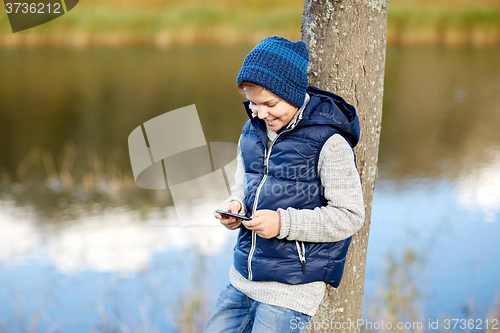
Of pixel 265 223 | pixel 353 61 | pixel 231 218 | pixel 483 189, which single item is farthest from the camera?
pixel 483 189

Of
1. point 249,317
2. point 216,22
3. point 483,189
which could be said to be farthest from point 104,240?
point 216,22

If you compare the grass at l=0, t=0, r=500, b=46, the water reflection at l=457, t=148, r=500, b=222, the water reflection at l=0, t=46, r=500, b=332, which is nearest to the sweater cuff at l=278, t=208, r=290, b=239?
the water reflection at l=0, t=46, r=500, b=332

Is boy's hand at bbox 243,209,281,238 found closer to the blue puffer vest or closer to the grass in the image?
the blue puffer vest

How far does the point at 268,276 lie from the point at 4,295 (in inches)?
127

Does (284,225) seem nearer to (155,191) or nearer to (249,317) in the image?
(249,317)

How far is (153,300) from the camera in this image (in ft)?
11.2

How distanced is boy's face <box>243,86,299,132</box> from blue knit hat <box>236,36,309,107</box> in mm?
27

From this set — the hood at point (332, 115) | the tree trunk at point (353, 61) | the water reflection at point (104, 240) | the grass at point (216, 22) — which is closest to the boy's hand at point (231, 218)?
the hood at point (332, 115)

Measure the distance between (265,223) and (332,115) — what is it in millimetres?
393

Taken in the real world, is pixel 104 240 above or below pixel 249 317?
below

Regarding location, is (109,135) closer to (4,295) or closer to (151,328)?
(4,295)

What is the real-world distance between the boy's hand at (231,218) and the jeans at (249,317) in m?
0.26

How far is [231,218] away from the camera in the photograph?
1408 millimetres

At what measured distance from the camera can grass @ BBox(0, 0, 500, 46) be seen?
8.29 metres
